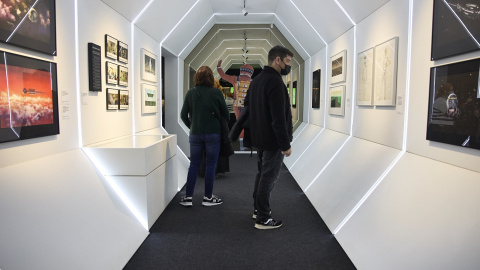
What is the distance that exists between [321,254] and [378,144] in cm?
122

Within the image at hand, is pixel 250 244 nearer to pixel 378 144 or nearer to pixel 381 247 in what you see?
pixel 381 247

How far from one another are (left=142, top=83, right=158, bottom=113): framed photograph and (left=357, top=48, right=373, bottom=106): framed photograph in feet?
9.20

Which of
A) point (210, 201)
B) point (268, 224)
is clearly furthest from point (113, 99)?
point (268, 224)

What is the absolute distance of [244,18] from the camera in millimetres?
7207

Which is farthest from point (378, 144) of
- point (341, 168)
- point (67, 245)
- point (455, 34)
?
point (67, 245)

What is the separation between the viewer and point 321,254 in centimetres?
267

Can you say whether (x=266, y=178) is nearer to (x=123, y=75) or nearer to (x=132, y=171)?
(x=132, y=171)

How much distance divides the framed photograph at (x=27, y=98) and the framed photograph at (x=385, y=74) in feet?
8.70

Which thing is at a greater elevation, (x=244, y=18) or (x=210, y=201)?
(x=244, y=18)

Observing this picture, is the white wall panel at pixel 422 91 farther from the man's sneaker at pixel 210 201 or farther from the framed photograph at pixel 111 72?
the framed photograph at pixel 111 72

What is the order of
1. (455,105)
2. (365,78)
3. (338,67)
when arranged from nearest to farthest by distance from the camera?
(455,105) < (365,78) < (338,67)

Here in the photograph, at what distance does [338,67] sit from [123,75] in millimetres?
2882

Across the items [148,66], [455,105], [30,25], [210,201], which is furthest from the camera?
[148,66]

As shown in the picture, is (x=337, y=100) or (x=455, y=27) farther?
→ (x=337, y=100)
